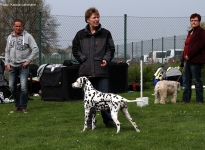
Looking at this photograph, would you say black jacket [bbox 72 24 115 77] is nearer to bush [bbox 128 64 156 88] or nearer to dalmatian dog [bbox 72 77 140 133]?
dalmatian dog [bbox 72 77 140 133]

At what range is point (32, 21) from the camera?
62.7 ft

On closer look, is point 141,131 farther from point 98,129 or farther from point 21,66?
point 21,66

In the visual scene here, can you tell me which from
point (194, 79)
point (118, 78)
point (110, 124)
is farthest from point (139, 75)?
point (110, 124)

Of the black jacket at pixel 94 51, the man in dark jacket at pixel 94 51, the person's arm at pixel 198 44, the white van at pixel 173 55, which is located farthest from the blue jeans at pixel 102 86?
the white van at pixel 173 55

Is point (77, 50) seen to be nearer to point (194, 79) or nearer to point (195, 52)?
point (195, 52)

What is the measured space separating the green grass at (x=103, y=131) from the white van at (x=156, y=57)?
35.4ft

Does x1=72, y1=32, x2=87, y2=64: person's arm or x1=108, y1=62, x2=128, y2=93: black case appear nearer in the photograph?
x1=72, y1=32, x2=87, y2=64: person's arm

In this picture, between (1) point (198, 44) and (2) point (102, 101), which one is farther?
(1) point (198, 44)

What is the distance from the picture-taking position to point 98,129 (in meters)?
7.48

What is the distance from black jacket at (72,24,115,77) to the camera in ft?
24.5

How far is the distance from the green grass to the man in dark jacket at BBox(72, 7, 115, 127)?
2.08ft

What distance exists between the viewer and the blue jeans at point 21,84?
31.1 ft

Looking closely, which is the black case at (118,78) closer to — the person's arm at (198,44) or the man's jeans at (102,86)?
the person's arm at (198,44)

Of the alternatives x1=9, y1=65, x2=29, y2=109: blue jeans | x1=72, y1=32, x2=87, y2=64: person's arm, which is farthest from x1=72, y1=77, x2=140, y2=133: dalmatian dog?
x1=9, y1=65, x2=29, y2=109: blue jeans
